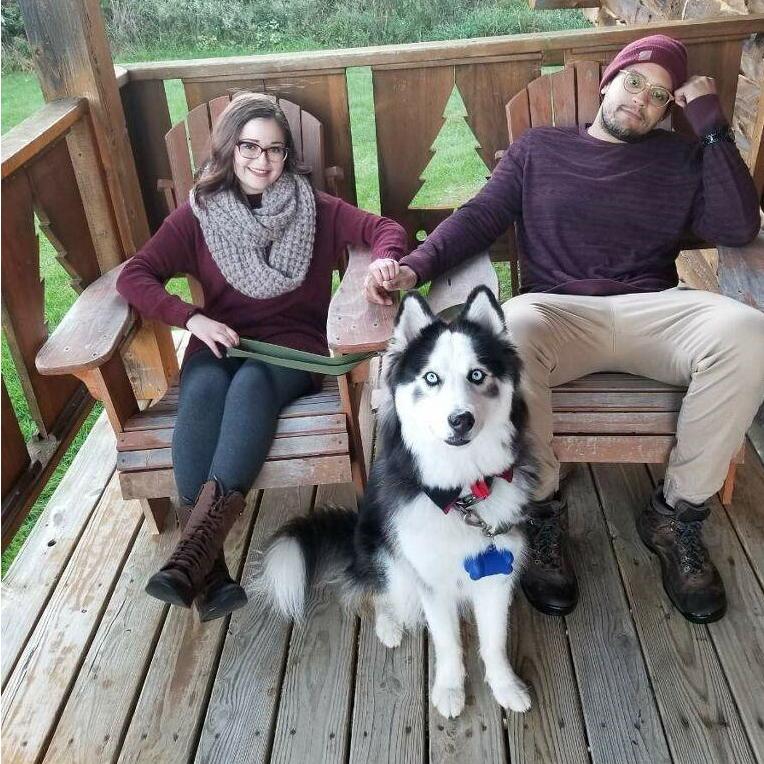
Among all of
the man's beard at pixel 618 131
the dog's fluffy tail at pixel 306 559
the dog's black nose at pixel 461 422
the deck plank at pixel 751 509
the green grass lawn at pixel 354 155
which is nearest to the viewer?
the dog's black nose at pixel 461 422

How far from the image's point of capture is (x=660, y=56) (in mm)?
2057

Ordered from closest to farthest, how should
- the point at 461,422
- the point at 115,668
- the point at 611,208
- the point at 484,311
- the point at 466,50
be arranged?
1. the point at 461,422
2. the point at 484,311
3. the point at 115,668
4. the point at 611,208
5. the point at 466,50

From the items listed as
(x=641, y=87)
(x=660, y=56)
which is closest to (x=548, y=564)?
(x=641, y=87)

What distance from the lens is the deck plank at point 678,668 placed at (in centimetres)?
151

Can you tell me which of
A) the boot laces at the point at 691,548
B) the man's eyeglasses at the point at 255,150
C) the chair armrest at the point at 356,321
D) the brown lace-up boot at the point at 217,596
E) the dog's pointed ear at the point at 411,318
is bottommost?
the boot laces at the point at 691,548

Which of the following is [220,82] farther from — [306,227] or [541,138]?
[541,138]

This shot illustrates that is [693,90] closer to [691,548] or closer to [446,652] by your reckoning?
[691,548]

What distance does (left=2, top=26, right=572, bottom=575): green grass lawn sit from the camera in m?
2.66

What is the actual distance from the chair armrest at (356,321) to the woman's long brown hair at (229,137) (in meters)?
0.49

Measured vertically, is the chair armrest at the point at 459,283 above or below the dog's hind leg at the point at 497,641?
above

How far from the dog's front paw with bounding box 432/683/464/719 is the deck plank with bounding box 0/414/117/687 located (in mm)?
1140

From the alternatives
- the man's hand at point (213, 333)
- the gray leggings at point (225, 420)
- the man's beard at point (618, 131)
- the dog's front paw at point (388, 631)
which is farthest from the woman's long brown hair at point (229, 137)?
the dog's front paw at point (388, 631)

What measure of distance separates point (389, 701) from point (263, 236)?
1369 mm

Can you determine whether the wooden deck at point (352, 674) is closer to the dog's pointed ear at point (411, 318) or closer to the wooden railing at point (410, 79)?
the dog's pointed ear at point (411, 318)
